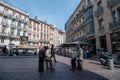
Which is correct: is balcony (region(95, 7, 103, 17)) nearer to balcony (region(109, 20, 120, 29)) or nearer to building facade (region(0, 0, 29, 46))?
balcony (region(109, 20, 120, 29))

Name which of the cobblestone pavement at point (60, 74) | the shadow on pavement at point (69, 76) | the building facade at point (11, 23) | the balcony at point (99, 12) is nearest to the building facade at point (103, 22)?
the balcony at point (99, 12)

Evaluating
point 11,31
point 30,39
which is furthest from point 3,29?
point 30,39

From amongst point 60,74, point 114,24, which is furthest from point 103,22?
point 60,74

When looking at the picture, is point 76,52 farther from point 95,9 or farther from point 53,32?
point 53,32

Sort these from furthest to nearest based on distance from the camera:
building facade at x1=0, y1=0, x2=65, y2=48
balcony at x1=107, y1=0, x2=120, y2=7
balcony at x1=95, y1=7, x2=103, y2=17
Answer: building facade at x1=0, y1=0, x2=65, y2=48 → balcony at x1=95, y1=7, x2=103, y2=17 → balcony at x1=107, y1=0, x2=120, y2=7

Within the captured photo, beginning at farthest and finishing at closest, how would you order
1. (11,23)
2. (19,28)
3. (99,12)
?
(19,28) → (11,23) → (99,12)

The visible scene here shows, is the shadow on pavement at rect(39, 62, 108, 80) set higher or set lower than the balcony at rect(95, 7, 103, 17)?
lower

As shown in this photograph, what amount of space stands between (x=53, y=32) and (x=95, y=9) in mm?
51483

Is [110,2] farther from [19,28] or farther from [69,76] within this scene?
[19,28]

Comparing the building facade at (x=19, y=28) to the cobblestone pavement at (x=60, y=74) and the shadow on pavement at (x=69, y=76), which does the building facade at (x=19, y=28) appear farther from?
the shadow on pavement at (x=69, y=76)

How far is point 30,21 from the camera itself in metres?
55.3

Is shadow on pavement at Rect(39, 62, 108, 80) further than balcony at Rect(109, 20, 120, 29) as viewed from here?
No

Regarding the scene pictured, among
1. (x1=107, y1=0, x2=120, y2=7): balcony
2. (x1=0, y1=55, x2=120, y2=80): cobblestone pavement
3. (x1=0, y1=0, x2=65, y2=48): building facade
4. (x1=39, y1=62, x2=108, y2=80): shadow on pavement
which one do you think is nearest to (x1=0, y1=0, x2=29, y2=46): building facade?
(x1=0, y1=0, x2=65, y2=48): building facade

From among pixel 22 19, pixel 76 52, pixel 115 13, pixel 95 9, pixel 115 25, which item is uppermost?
pixel 22 19
